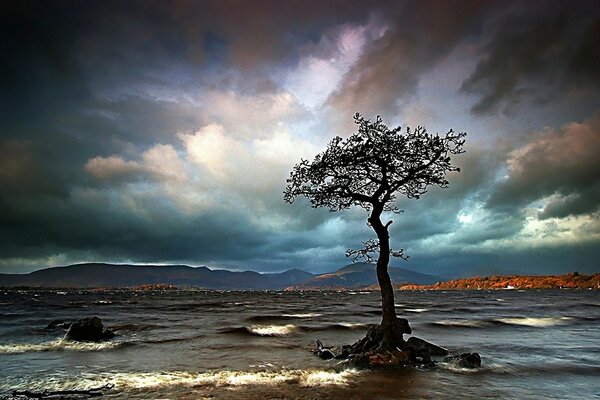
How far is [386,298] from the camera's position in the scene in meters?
21.1

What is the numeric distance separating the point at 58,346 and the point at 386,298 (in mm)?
25362

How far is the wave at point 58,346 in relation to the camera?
87.4 ft

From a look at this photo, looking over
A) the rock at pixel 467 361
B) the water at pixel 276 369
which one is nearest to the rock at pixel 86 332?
the water at pixel 276 369

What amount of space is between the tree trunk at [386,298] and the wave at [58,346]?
67.4 feet

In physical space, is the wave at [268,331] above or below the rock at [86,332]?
below

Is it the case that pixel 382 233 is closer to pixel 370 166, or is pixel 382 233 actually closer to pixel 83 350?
pixel 370 166

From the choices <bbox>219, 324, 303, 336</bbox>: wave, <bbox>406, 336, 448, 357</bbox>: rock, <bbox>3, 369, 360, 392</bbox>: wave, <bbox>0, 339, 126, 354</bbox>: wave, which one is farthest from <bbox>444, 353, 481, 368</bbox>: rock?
<bbox>0, 339, 126, 354</bbox>: wave

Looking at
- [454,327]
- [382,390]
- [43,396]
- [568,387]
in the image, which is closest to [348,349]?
[382,390]

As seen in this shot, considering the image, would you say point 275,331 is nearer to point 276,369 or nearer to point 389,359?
point 276,369

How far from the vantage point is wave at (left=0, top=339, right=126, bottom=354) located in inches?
1049

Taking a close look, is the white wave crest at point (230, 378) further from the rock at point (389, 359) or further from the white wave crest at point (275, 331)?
the white wave crest at point (275, 331)

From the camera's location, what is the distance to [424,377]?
55.2 ft

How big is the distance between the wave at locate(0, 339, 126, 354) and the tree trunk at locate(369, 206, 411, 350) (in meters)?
20.5

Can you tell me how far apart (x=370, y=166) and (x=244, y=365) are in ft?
44.6
